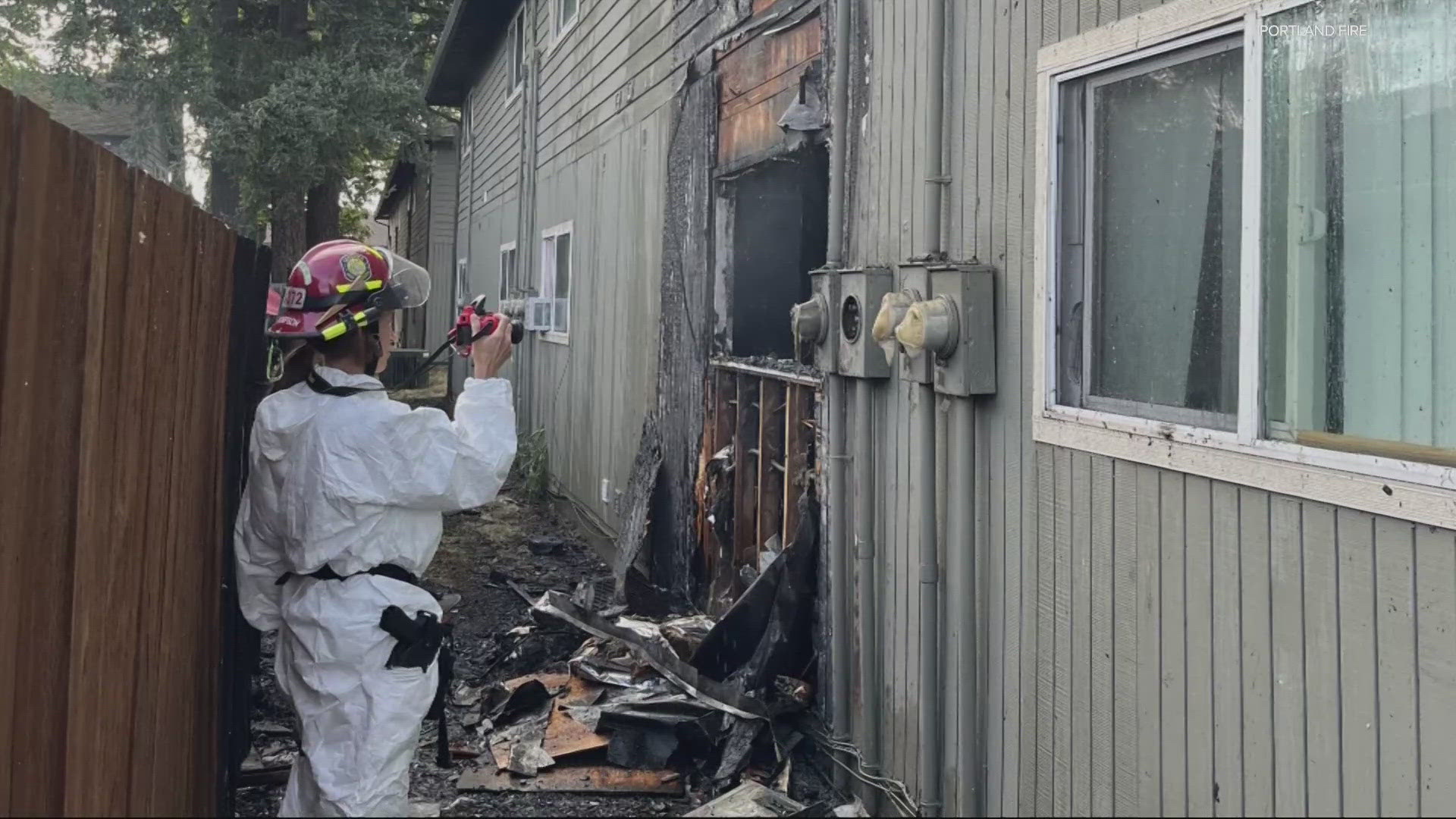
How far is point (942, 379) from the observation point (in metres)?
3.43

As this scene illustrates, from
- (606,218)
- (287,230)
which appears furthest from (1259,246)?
(287,230)

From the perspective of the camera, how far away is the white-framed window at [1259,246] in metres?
2.12

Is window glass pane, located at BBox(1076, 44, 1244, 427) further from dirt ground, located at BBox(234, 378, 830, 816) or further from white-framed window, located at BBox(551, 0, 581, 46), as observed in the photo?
white-framed window, located at BBox(551, 0, 581, 46)

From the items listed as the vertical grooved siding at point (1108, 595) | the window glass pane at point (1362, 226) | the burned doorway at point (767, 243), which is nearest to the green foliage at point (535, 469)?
the burned doorway at point (767, 243)

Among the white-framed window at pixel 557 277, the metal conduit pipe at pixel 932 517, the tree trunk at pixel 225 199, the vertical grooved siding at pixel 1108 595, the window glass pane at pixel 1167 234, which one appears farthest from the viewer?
the tree trunk at pixel 225 199

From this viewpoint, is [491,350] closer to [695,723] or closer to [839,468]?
[839,468]

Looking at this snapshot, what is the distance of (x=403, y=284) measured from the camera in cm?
338

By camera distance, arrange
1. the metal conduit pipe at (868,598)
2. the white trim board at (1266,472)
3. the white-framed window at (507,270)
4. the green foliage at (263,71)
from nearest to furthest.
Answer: the white trim board at (1266,472)
the metal conduit pipe at (868,598)
the white-framed window at (507,270)
the green foliage at (263,71)

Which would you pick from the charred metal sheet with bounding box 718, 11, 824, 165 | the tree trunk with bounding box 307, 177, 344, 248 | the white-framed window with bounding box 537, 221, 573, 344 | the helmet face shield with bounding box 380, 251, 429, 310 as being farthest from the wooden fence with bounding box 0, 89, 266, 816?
the tree trunk with bounding box 307, 177, 344, 248

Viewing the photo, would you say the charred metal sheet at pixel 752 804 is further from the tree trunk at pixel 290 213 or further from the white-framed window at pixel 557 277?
the tree trunk at pixel 290 213

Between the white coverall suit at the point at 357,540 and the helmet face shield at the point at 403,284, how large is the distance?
0.31 m

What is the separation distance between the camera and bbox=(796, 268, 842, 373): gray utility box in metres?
4.13

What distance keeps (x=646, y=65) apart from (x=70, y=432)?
6234 millimetres

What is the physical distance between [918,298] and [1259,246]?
1.27m
